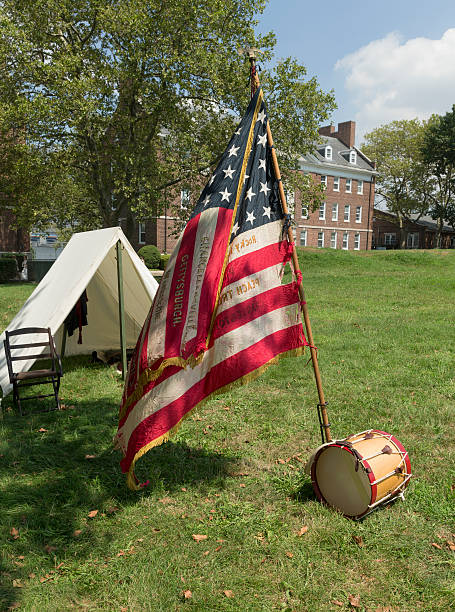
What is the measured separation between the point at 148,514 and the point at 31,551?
3.27 ft

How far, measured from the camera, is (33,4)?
1998 cm

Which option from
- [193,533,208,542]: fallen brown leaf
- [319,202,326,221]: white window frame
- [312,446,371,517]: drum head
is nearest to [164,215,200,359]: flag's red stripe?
[193,533,208,542]: fallen brown leaf

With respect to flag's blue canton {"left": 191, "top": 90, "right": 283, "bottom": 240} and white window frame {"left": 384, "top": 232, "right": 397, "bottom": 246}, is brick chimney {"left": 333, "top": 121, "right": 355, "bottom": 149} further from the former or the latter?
flag's blue canton {"left": 191, "top": 90, "right": 283, "bottom": 240}

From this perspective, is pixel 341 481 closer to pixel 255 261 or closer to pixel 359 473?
pixel 359 473

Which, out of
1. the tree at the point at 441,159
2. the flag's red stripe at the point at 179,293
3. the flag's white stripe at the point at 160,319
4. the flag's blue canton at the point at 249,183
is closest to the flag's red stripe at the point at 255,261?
the flag's blue canton at the point at 249,183

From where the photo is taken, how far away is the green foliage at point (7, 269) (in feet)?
93.9

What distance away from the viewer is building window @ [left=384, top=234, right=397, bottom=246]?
63.6m

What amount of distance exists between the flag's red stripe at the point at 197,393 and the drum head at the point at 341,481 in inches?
40.4

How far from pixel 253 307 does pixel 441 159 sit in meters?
53.6

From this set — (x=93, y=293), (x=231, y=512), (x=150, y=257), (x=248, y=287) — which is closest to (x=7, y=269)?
(x=150, y=257)

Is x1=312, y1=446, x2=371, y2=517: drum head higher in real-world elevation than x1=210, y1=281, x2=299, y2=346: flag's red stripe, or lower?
lower

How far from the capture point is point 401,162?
5391 cm

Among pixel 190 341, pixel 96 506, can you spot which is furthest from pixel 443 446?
pixel 96 506

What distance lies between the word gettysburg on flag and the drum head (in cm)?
102
